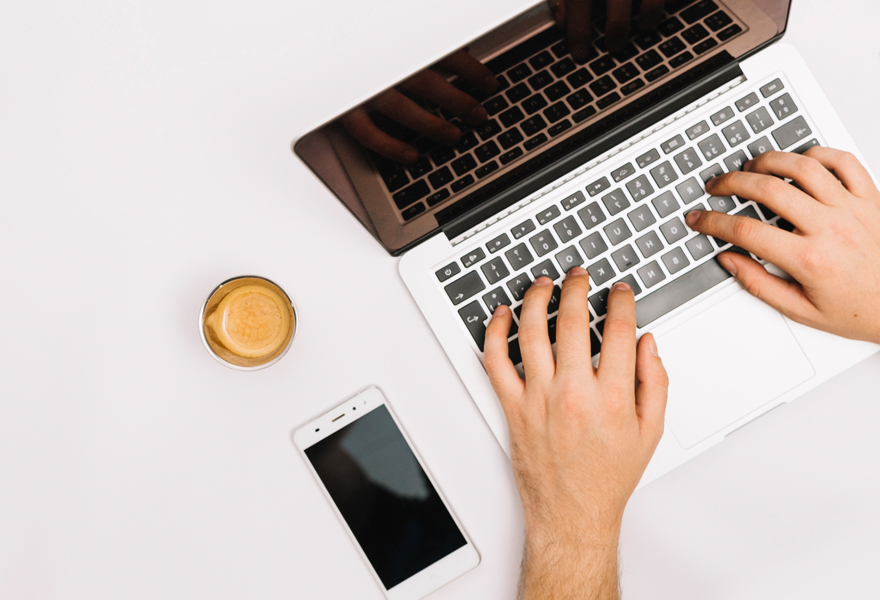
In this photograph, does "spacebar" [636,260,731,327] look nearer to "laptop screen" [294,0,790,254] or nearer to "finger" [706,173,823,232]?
"finger" [706,173,823,232]

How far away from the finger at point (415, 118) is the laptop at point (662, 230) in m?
0.07

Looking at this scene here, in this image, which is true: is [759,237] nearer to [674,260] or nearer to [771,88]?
[674,260]

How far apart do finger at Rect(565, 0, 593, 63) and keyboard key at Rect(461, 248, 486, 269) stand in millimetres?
263

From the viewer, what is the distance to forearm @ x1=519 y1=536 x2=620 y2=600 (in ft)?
2.28

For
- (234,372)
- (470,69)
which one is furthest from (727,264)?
(234,372)

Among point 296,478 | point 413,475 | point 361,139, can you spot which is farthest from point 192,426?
point 361,139

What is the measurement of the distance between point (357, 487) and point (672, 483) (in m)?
0.45

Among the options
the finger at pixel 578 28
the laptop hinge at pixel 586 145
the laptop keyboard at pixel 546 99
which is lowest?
the laptop hinge at pixel 586 145

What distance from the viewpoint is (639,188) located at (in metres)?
0.71

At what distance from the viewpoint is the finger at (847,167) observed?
71cm

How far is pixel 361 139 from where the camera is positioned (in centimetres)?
60

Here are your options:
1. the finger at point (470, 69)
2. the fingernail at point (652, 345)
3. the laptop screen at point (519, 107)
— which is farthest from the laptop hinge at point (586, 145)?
the fingernail at point (652, 345)

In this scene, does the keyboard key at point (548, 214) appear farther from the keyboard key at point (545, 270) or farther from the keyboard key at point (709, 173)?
the keyboard key at point (709, 173)

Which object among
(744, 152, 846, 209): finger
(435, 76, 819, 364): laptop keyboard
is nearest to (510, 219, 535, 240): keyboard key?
(435, 76, 819, 364): laptop keyboard
